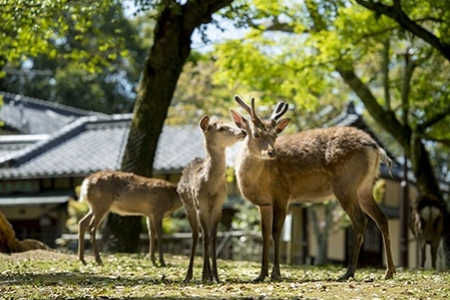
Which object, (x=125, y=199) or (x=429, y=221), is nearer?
(x=125, y=199)

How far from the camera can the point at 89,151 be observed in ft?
130

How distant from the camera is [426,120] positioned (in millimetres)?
24266

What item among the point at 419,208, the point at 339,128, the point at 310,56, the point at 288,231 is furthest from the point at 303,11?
the point at 339,128

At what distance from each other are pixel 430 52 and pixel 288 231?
5841 mm

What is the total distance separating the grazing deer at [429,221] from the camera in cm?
2023

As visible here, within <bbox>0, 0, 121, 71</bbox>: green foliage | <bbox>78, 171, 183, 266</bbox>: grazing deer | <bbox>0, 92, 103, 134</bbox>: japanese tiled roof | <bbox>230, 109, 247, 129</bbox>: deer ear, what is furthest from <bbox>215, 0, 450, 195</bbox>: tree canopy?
<bbox>0, 92, 103, 134</bbox>: japanese tiled roof

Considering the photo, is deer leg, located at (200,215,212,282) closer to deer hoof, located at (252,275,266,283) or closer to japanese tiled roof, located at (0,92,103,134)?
deer hoof, located at (252,275,266,283)

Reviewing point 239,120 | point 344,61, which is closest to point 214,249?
point 239,120

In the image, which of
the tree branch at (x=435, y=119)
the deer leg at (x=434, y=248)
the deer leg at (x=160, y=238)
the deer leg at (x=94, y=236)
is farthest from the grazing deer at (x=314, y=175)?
the tree branch at (x=435, y=119)

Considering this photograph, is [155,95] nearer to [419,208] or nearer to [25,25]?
[25,25]

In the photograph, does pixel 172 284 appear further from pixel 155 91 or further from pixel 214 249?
pixel 155 91

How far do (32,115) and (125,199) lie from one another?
35695 mm

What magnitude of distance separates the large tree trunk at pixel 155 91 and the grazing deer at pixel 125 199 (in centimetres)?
374

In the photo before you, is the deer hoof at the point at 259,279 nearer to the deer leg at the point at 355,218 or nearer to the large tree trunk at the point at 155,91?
the deer leg at the point at 355,218
